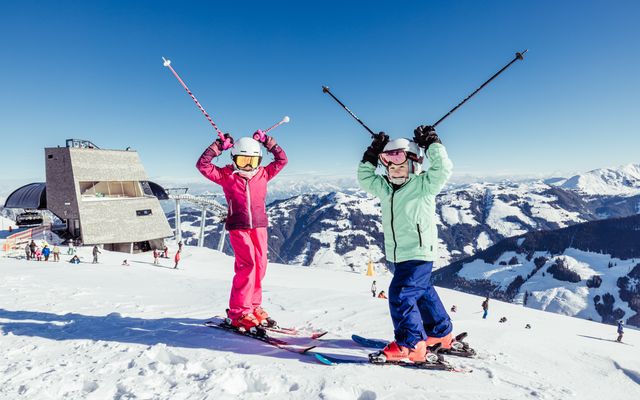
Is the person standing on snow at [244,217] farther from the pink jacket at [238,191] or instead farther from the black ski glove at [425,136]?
the black ski glove at [425,136]

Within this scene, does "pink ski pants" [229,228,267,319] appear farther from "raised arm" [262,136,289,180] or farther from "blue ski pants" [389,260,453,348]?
"blue ski pants" [389,260,453,348]

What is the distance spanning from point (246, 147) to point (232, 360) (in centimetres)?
316

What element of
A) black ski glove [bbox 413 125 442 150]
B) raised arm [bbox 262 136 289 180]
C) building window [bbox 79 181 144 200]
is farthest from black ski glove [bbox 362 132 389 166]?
building window [bbox 79 181 144 200]

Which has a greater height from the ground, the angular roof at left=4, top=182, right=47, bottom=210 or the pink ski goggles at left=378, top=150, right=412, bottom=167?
the angular roof at left=4, top=182, right=47, bottom=210

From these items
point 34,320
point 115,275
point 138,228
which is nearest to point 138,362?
point 34,320

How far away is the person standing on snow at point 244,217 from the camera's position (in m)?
5.79

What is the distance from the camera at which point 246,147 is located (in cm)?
595

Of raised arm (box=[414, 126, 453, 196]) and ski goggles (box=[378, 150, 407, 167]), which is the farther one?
ski goggles (box=[378, 150, 407, 167])

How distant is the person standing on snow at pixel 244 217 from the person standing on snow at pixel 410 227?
1.92 meters

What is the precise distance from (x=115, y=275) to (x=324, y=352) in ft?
35.3

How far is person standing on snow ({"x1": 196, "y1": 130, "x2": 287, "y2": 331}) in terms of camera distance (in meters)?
5.79

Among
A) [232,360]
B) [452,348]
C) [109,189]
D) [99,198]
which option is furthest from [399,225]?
[109,189]

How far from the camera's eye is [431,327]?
501cm

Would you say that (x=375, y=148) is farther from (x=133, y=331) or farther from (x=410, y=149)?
(x=133, y=331)
